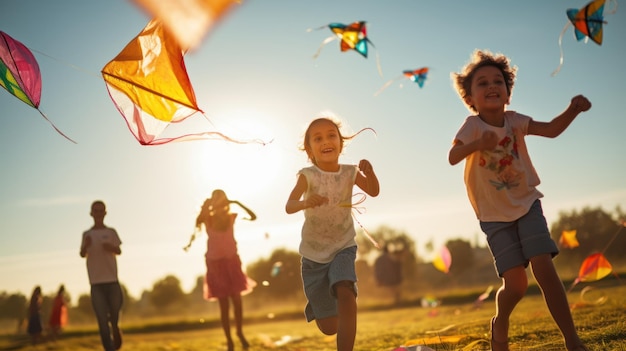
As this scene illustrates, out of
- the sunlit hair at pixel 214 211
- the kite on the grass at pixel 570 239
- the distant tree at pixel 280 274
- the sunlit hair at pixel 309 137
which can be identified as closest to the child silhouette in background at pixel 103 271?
the sunlit hair at pixel 214 211

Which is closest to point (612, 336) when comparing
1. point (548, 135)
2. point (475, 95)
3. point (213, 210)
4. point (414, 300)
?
point (548, 135)

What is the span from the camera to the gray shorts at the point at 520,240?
400 centimetres

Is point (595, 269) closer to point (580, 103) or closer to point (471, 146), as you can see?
point (580, 103)

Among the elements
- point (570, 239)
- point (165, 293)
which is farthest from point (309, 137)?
point (165, 293)

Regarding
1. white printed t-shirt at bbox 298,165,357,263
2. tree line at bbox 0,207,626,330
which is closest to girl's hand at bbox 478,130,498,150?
white printed t-shirt at bbox 298,165,357,263

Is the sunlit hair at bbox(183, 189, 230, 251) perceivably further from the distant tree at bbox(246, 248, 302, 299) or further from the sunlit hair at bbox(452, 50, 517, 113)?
the distant tree at bbox(246, 248, 302, 299)

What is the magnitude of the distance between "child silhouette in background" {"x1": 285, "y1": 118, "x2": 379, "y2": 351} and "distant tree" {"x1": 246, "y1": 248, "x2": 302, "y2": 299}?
4990 centimetres

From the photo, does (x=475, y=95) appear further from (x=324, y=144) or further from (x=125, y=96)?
(x=125, y=96)

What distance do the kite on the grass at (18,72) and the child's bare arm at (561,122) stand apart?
200 inches

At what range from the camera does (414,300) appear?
2759 cm

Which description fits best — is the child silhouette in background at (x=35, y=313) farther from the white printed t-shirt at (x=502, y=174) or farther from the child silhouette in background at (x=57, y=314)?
the white printed t-shirt at (x=502, y=174)

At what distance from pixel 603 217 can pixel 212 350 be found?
51.2m

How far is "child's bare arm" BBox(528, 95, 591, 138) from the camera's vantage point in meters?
4.17

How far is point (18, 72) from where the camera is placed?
270 inches
